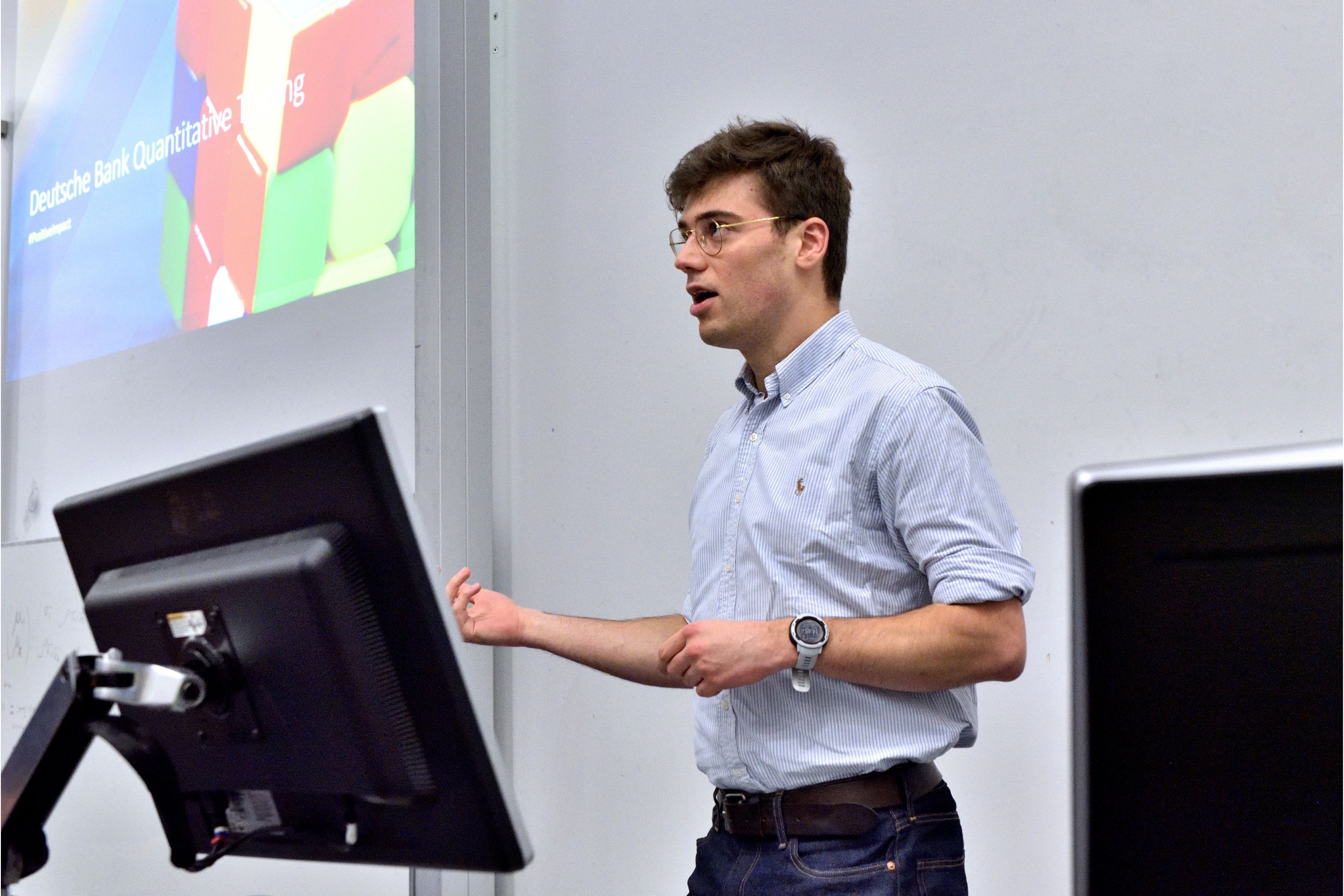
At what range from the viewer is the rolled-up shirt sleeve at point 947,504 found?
4.29ft

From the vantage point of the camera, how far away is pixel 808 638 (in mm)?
1323

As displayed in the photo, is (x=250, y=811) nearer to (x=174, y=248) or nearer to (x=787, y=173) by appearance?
(x=787, y=173)

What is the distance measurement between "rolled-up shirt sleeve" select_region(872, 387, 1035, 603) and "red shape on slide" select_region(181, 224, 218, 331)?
2206mm

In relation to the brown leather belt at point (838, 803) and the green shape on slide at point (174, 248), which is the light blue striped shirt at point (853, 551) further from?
the green shape on slide at point (174, 248)

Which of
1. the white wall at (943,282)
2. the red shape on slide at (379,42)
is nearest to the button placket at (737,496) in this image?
the white wall at (943,282)

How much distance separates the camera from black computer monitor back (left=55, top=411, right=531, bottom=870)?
2.74 ft

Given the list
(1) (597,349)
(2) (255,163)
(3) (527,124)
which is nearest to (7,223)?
(2) (255,163)

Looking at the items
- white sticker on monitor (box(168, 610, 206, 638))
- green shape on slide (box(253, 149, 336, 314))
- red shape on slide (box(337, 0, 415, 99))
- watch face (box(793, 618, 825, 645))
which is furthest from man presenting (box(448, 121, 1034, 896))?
green shape on slide (box(253, 149, 336, 314))

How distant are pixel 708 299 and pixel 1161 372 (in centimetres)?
65

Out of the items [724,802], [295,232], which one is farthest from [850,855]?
[295,232]

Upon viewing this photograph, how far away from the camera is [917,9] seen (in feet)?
6.68

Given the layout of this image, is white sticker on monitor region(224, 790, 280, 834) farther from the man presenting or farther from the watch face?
the watch face

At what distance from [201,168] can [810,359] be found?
2.12 m

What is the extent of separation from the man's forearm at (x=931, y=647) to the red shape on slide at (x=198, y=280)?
2273 millimetres
